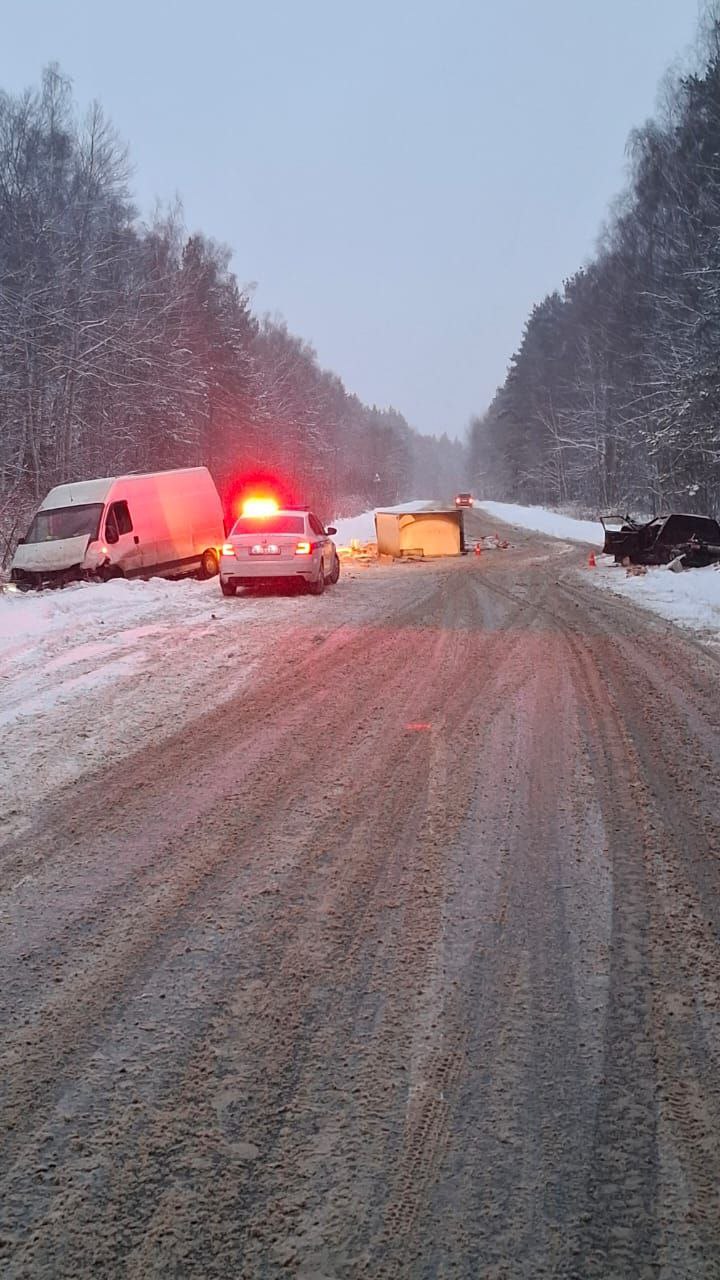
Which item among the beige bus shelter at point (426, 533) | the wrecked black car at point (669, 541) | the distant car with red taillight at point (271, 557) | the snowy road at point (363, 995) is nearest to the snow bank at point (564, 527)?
the beige bus shelter at point (426, 533)

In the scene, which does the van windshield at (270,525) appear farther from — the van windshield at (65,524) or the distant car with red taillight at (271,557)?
the van windshield at (65,524)

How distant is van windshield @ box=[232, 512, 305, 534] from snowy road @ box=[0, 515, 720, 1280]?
8.80 m

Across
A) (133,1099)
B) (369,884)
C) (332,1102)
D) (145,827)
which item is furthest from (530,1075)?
(145,827)

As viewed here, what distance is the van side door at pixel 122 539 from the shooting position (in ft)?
51.8

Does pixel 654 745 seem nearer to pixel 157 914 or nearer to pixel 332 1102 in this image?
pixel 157 914

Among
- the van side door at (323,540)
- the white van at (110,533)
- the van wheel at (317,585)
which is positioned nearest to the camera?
the van wheel at (317,585)

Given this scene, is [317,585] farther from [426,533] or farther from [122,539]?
[426,533]

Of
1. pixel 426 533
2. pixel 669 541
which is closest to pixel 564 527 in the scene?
pixel 426 533

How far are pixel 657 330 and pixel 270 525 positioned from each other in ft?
63.3

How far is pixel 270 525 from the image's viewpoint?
581 inches

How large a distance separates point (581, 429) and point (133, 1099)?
49180 millimetres

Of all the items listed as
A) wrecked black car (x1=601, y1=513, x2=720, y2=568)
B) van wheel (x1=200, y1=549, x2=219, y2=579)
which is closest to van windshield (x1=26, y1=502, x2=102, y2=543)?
van wheel (x1=200, y1=549, x2=219, y2=579)

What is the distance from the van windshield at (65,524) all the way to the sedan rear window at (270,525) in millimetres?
3039

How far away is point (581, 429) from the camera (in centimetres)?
4747
